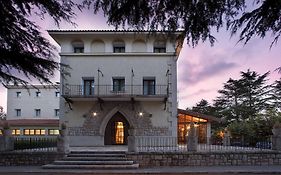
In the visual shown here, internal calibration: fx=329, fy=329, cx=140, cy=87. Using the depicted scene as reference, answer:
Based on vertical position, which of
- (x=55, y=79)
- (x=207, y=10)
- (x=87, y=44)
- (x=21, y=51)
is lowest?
(x=55, y=79)

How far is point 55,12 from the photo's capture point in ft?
17.4

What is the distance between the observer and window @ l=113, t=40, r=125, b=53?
22750mm

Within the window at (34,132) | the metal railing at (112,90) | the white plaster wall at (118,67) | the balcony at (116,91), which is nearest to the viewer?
the balcony at (116,91)

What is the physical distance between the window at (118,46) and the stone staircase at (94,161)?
9.50 m

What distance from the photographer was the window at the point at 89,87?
873 inches

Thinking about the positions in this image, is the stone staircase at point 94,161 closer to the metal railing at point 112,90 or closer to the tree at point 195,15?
the metal railing at point 112,90

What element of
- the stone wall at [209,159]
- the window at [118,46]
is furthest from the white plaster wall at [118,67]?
the stone wall at [209,159]

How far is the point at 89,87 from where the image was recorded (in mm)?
22297

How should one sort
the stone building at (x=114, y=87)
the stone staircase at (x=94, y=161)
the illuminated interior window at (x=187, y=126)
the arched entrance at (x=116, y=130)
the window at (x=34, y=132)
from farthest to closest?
the window at (x=34, y=132)
the illuminated interior window at (x=187, y=126)
the arched entrance at (x=116, y=130)
the stone building at (x=114, y=87)
the stone staircase at (x=94, y=161)

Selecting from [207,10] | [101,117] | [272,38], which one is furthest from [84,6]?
[101,117]

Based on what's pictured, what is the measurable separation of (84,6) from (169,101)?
17711mm

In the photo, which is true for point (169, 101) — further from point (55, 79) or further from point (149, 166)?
point (55, 79)

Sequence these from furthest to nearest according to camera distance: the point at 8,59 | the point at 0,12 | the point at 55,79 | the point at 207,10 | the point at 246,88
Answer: the point at 246,88 < the point at 55,79 < the point at 8,59 < the point at 0,12 < the point at 207,10

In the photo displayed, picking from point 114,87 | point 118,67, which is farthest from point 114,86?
point 118,67
